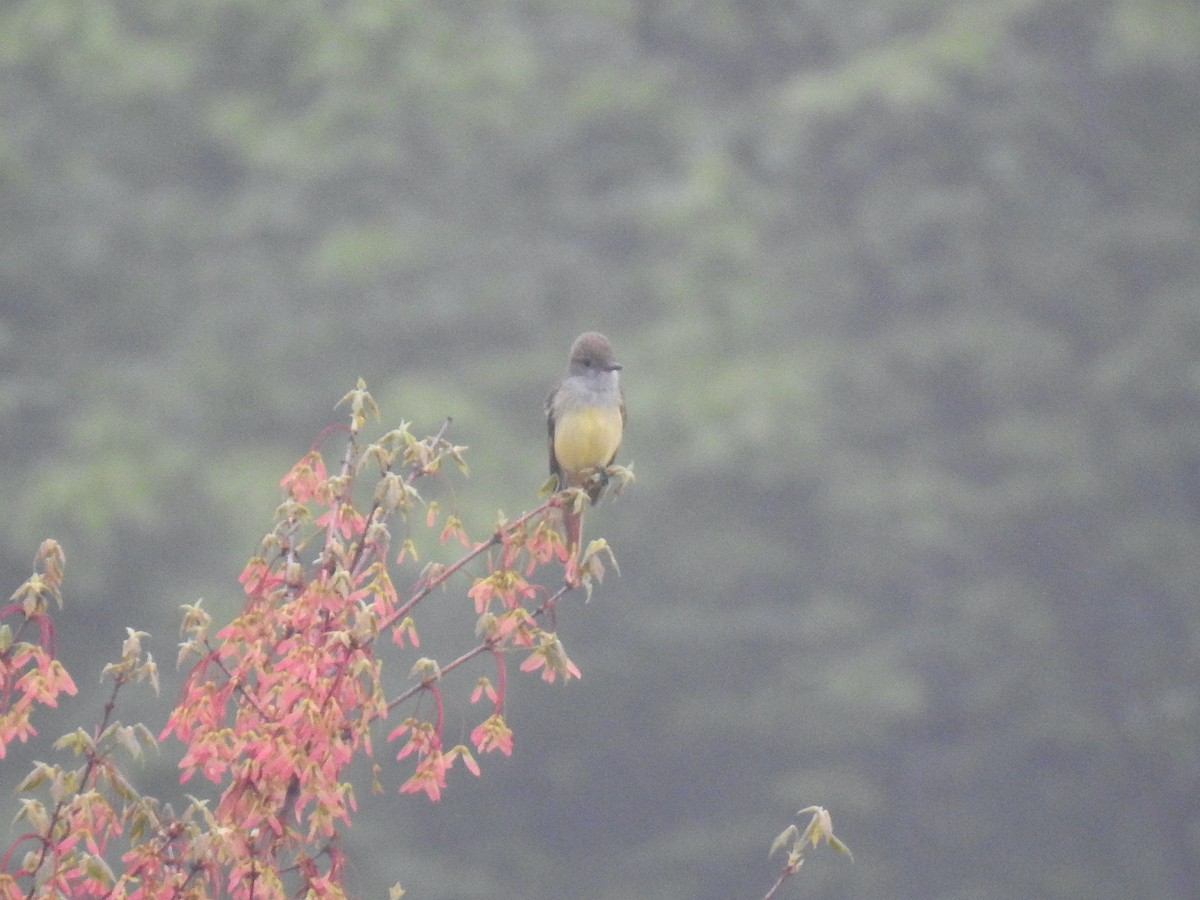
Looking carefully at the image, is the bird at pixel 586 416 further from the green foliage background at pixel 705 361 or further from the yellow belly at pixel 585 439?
the green foliage background at pixel 705 361

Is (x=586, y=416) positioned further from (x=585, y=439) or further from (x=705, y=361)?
(x=705, y=361)

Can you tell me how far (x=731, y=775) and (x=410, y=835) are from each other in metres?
2.73

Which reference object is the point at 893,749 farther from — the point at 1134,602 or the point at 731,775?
the point at 1134,602

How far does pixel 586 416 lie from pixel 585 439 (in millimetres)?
90

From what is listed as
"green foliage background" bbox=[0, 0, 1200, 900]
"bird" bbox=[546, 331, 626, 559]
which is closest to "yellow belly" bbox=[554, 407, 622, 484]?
"bird" bbox=[546, 331, 626, 559]

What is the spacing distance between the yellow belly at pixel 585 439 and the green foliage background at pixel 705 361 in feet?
29.8

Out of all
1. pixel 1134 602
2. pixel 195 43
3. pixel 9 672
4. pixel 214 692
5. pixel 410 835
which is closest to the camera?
pixel 9 672

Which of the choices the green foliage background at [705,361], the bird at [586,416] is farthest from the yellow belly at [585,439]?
the green foliage background at [705,361]

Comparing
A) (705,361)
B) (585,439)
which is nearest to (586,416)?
(585,439)

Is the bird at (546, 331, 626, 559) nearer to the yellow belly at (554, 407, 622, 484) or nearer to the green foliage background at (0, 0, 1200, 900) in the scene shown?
the yellow belly at (554, 407, 622, 484)

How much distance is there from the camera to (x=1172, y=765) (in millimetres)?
16047

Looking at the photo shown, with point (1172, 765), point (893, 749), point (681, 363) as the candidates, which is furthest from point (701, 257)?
point (1172, 765)

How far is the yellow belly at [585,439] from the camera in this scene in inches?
222

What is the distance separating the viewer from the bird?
5.64m
